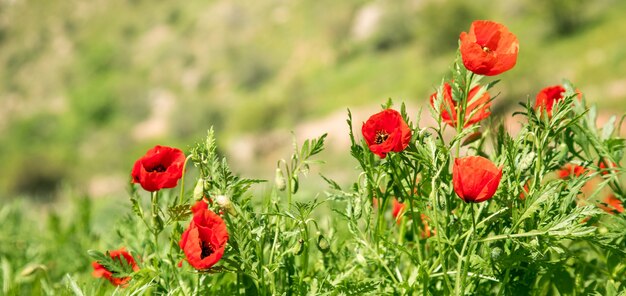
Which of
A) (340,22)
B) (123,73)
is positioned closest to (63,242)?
(340,22)

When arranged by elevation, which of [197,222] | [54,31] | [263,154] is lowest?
[197,222]

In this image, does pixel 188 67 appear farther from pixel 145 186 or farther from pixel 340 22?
pixel 145 186

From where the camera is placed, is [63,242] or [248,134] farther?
[248,134]

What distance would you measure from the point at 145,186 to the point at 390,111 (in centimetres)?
54

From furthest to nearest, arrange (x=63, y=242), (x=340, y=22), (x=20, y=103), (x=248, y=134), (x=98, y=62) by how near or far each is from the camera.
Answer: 1. (x=98, y=62)
2. (x=20, y=103)
3. (x=340, y=22)
4. (x=248, y=134)
5. (x=63, y=242)

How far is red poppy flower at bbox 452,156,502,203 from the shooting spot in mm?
1079

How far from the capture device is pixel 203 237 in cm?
116

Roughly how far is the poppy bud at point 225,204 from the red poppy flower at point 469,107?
504mm

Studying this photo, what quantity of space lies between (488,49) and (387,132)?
0.29 m

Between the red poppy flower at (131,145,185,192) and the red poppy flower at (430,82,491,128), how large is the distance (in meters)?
0.59

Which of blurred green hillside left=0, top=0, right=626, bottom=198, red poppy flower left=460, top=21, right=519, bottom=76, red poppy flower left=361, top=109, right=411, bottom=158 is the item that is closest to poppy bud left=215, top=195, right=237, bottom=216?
red poppy flower left=361, top=109, right=411, bottom=158

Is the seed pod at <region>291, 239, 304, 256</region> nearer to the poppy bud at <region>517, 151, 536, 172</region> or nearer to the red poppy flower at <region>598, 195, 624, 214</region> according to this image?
the poppy bud at <region>517, 151, 536, 172</region>

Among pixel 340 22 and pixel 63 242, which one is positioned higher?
pixel 340 22

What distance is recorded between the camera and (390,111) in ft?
3.95
